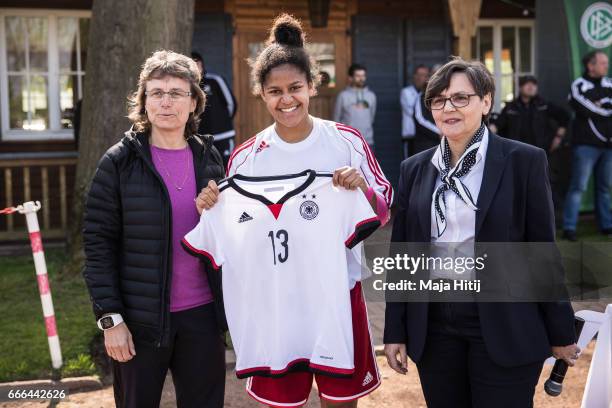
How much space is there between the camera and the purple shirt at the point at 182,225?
2.89m

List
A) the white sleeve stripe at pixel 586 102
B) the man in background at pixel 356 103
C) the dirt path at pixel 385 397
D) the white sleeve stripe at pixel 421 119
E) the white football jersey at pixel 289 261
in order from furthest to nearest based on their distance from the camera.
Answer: the man in background at pixel 356 103
the white sleeve stripe at pixel 421 119
the white sleeve stripe at pixel 586 102
the dirt path at pixel 385 397
the white football jersey at pixel 289 261

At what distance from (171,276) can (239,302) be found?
0.29 meters

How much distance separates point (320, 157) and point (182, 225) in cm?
62

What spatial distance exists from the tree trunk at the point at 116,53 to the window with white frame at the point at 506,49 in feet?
20.0

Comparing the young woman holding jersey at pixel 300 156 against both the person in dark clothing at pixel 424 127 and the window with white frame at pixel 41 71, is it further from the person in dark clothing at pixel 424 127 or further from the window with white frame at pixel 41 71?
the window with white frame at pixel 41 71

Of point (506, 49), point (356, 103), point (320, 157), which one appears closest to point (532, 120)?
point (356, 103)

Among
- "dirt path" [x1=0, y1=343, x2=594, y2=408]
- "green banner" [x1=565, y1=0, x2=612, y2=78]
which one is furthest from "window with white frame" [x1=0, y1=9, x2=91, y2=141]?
"green banner" [x1=565, y1=0, x2=612, y2=78]

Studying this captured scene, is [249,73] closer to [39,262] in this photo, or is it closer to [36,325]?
[36,325]

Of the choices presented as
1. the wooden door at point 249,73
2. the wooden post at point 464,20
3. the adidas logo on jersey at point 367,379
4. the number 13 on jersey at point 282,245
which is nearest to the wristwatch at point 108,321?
the number 13 on jersey at point 282,245

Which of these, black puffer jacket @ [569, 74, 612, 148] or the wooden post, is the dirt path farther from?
the wooden post

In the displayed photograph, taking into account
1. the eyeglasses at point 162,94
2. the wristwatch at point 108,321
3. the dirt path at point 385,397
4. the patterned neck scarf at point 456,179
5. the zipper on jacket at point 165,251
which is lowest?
the dirt path at point 385,397

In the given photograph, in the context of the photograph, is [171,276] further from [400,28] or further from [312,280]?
[400,28]

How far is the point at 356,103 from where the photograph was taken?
9820 millimetres

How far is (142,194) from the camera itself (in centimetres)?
283
